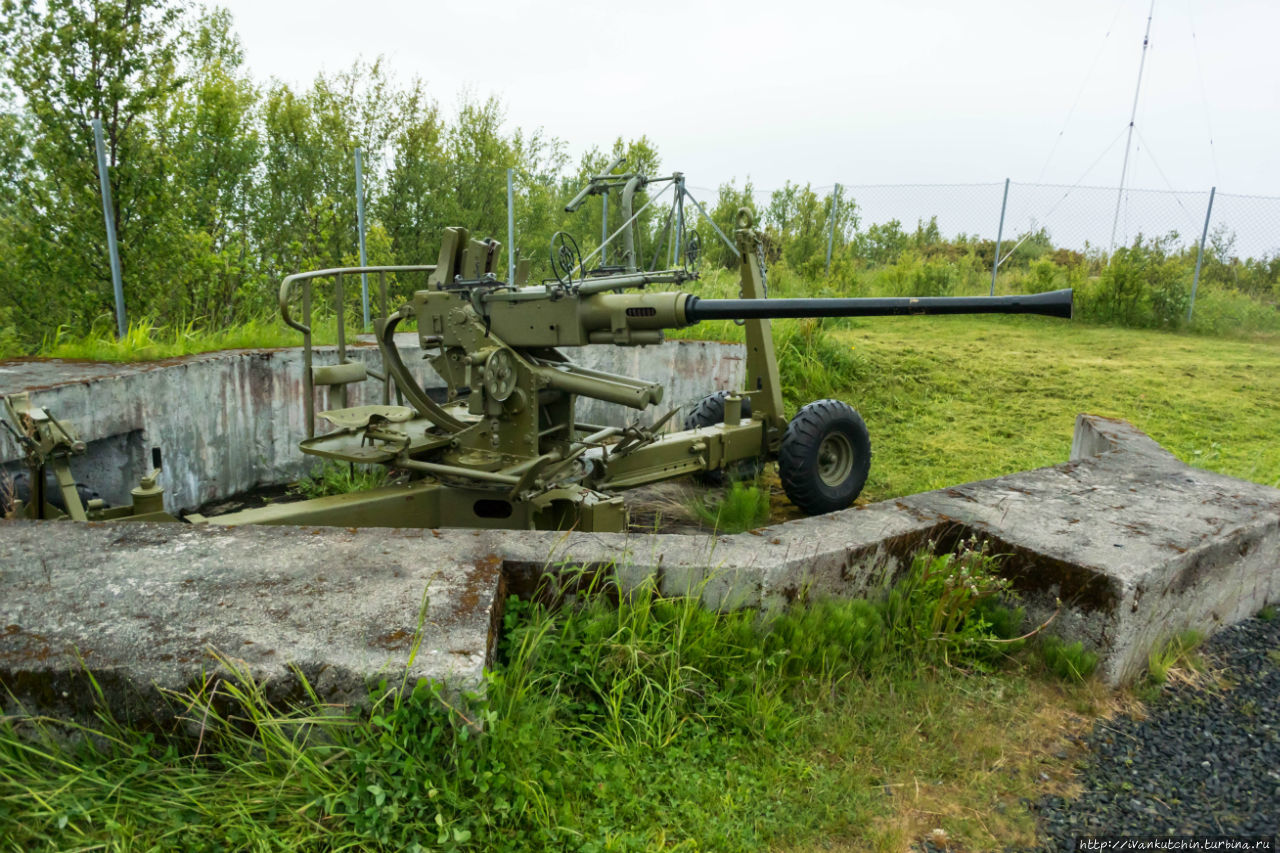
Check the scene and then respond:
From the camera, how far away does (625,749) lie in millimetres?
2334

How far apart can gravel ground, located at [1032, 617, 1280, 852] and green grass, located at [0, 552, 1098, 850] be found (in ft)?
0.37

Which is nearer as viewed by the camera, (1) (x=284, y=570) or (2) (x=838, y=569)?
(1) (x=284, y=570)

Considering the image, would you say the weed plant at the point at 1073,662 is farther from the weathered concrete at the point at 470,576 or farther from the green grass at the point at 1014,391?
the green grass at the point at 1014,391

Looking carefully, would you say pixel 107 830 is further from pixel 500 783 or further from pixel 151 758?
pixel 500 783

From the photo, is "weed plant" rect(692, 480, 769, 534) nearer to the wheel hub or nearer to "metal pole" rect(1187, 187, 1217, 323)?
the wheel hub

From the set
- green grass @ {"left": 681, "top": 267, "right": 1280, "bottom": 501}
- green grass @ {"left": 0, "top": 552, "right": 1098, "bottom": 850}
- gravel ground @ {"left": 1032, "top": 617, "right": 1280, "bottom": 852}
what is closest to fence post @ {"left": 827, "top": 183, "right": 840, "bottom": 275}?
green grass @ {"left": 681, "top": 267, "right": 1280, "bottom": 501}

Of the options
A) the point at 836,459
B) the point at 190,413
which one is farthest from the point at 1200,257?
the point at 190,413

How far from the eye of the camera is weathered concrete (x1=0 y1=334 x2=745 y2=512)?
4875mm

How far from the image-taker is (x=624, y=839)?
6.73ft

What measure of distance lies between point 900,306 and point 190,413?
4.46m

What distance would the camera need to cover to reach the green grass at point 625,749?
195 cm

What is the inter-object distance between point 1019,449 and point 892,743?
5.30 meters

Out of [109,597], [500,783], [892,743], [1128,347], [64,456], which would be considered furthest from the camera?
[1128,347]

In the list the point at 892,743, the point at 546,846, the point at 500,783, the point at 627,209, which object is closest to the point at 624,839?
the point at 546,846
